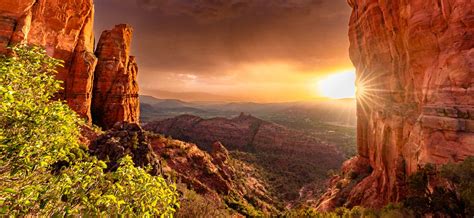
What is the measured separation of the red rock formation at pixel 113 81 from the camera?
Result: 58719 mm

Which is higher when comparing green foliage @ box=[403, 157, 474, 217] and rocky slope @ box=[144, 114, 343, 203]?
green foliage @ box=[403, 157, 474, 217]

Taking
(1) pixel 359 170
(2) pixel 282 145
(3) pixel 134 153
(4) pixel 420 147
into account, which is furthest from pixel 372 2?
(2) pixel 282 145

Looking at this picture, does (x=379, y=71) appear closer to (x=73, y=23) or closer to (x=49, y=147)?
(x=49, y=147)

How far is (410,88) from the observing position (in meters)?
30.0

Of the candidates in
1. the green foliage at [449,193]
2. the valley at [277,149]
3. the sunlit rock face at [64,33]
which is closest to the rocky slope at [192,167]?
the valley at [277,149]

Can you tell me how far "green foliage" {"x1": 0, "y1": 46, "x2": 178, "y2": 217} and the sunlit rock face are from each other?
42159 millimetres

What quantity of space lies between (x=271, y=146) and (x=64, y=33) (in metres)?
122

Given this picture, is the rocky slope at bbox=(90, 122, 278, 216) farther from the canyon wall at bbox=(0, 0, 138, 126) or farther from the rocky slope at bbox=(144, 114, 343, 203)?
the rocky slope at bbox=(144, 114, 343, 203)

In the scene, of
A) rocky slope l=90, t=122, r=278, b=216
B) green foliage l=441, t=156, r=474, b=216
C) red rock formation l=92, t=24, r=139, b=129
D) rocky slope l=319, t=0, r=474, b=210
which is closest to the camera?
green foliage l=441, t=156, r=474, b=216

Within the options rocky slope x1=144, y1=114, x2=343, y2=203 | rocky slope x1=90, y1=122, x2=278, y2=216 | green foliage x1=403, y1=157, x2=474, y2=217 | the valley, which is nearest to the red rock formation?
rocky slope x1=90, y1=122, x2=278, y2=216

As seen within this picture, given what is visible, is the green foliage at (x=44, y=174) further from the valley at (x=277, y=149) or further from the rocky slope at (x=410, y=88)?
the valley at (x=277, y=149)

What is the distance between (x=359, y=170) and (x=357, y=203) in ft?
49.1

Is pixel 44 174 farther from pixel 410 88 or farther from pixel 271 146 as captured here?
pixel 271 146

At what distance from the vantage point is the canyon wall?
121 feet
